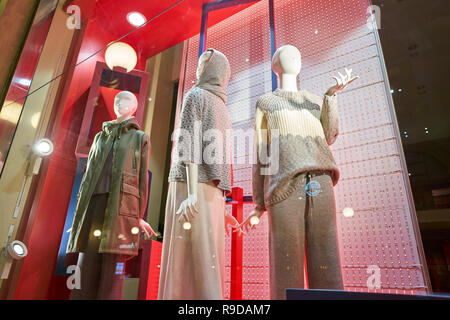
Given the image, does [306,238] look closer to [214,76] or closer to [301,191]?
[301,191]

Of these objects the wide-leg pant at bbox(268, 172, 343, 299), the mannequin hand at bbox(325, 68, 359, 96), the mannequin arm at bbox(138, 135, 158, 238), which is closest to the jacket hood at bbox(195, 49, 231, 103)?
the mannequin arm at bbox(138, 135, 158, 238)

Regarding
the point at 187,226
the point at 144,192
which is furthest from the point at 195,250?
the point at 144,192

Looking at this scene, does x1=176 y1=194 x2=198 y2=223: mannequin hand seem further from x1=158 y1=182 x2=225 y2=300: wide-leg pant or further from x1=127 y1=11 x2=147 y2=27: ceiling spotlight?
x1=127 y1=11 x2=147 y2=27: ceiling spotlight

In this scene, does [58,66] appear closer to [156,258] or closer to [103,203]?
[103,203]

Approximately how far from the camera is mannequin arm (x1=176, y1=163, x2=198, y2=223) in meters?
1.43

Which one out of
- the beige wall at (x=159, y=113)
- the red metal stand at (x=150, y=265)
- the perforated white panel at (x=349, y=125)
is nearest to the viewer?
the perforated white panel at (x=349, y=125)

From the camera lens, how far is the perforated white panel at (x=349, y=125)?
113cm

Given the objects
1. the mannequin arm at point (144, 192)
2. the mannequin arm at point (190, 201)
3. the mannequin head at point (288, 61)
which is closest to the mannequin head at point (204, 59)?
the mannequin head at point (288, 61)

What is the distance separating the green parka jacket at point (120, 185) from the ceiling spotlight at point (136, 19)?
23.7 inches

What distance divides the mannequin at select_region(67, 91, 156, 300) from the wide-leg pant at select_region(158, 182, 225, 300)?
18 cm

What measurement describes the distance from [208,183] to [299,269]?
585 mm

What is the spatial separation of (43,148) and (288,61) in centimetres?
139

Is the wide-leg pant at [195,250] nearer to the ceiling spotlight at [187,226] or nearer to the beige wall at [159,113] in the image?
the ceiling spotlight at [187,226]

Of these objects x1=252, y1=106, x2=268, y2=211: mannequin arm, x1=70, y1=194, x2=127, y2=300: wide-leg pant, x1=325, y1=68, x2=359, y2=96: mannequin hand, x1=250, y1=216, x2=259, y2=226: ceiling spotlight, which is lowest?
x1=70, y1=194, x2=127, y2=300: wide-leg pant
